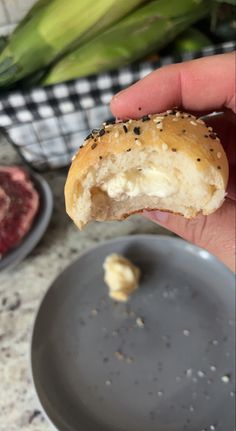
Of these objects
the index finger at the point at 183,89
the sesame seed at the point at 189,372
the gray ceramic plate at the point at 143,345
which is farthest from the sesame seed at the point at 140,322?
the index finger at the point at 183,89

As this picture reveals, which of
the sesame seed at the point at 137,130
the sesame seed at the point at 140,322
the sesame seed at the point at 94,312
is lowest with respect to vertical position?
the sesame seed at the point at 140,322

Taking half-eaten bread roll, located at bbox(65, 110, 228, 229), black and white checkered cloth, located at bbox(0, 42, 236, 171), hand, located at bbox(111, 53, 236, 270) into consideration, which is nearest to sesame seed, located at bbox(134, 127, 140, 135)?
half-eaten bread roll, located at bbox(65, 110, 228, 229)

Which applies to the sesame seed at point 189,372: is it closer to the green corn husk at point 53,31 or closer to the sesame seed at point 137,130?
the sesame seed at point 137,130

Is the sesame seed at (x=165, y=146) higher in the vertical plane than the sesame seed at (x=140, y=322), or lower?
higher

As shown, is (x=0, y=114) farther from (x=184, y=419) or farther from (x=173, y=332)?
(x=184, y=419)

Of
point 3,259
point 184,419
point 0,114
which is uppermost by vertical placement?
point 0,114

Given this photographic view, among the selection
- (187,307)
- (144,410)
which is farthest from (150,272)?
(144,410)
